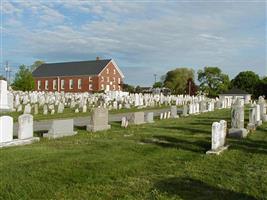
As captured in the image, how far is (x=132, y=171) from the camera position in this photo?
29.1 ft

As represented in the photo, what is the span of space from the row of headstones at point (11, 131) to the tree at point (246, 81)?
8467cm

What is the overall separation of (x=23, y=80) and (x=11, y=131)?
6237 cm

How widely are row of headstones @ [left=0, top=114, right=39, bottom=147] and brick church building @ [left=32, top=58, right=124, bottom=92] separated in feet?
222

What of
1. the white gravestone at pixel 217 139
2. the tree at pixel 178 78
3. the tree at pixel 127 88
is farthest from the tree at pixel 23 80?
the white gravestone at pixel 217 139

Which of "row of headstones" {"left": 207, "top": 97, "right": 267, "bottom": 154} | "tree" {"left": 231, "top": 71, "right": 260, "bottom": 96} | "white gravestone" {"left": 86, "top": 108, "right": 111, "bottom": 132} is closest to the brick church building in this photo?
"tree" {"left": 231, "top": 71, "right": 260, "bottom": 96}

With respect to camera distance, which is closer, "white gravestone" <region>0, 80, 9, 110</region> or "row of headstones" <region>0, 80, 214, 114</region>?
"white gravestone" <region>0, 80, 9, 110</region>

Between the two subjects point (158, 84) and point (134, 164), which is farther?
point (158, 84)

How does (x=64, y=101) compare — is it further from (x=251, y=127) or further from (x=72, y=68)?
(x=72, y=68)

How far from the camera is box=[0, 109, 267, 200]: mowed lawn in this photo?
7.17 metres

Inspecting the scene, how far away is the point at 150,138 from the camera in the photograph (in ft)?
47.3

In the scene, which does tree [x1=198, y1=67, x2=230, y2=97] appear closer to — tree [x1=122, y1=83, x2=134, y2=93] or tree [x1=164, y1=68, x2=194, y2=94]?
tree [x1=164, y1=68, x2=194, y2=94]

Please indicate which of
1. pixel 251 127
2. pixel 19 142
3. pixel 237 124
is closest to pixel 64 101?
pixel 251 127

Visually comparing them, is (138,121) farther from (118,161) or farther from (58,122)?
(118,161)

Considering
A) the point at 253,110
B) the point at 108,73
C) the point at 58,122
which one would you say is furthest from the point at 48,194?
the point at 108,73
